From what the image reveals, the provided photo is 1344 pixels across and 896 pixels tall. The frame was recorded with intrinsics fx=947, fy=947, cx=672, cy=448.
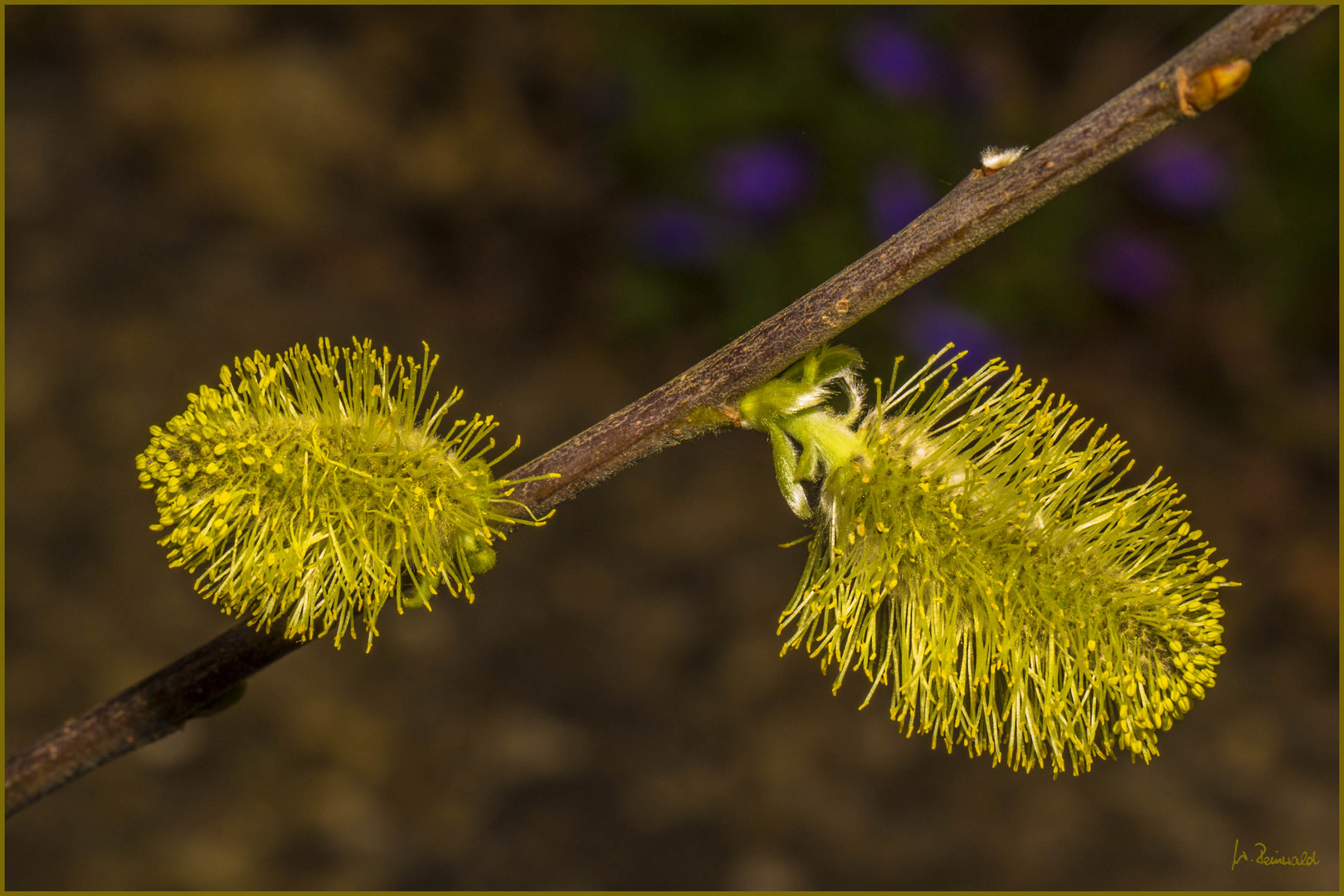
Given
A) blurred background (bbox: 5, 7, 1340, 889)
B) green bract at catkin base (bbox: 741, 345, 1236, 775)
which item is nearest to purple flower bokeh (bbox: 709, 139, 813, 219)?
blurred background (bbox: 5, 7, 1340, 889)

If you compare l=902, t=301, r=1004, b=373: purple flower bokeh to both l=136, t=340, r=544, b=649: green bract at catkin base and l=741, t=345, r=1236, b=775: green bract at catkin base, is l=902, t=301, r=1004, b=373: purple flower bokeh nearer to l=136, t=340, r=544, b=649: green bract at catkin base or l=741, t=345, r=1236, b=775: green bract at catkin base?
l=741, t=345, r=1236, b=775: green bract at catkin base

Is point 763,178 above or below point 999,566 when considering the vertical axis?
above

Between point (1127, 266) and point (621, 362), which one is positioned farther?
point (621, 362)

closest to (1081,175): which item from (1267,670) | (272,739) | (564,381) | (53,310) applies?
(564,381)

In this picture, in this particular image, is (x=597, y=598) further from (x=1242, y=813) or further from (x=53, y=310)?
(x=1242, y=813)

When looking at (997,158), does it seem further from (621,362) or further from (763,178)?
(621,362)

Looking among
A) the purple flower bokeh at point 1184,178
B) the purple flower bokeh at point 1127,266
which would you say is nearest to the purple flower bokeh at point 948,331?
the purple flower bokeh at point 1127,266
